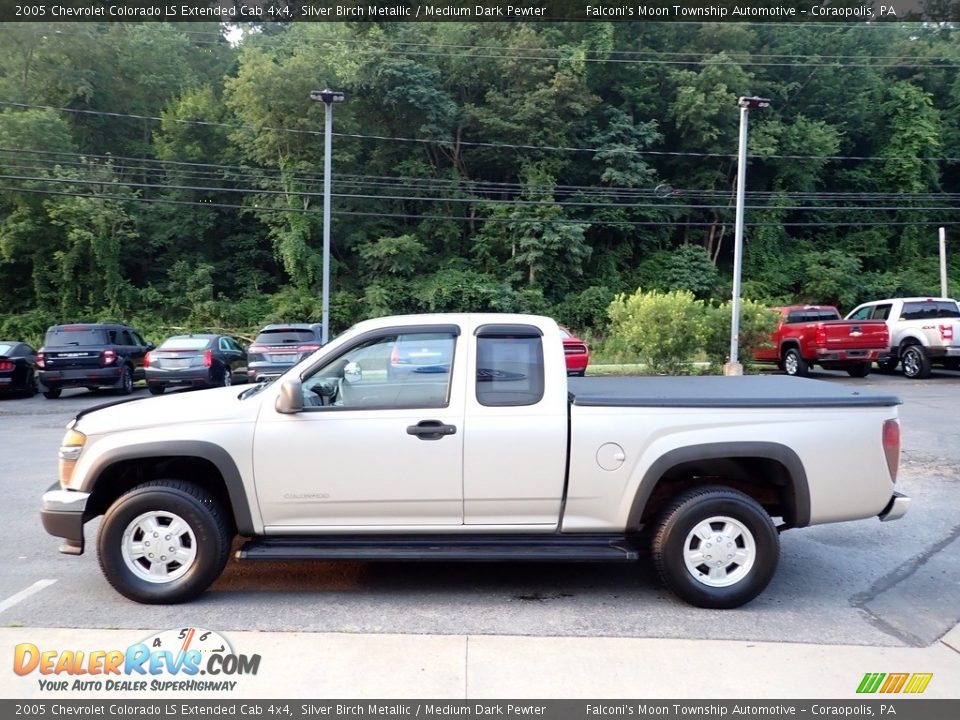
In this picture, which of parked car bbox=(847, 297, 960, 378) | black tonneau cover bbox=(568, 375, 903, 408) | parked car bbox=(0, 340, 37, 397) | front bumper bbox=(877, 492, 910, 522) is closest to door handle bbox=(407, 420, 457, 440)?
black tonneau cover bbox=(568, 375, 903, 408)

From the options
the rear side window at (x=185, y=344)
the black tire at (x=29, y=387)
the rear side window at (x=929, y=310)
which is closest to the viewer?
the rear side window at (x=185, y=344)

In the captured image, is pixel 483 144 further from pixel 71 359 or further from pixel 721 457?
pixel 721 457

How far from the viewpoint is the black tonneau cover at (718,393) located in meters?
4.89

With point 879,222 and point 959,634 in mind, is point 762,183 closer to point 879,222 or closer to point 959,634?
Answer: point 879,222

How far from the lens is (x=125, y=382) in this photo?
62.4 ft

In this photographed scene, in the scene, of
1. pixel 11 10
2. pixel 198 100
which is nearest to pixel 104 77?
pixel 198 100

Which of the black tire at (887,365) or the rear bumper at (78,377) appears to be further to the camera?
the black tire at (887,365)

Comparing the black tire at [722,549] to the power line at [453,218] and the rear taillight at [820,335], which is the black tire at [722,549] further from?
the power line at [453,218]

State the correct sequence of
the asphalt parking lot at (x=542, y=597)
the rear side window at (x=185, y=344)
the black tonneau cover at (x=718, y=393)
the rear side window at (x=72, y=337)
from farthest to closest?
the rear side window at (x=72, y=337), the rear side window at (x=185, y=344), the black tonneau cover at (x=718, y=393), the asphalt parking lot at (x=542, y=597)

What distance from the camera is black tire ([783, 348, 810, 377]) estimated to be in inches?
821

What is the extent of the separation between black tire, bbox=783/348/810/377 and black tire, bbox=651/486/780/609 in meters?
17.2

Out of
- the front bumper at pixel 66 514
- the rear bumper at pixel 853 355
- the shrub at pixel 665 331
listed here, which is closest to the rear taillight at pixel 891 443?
the front bumper at pixel 66 514
